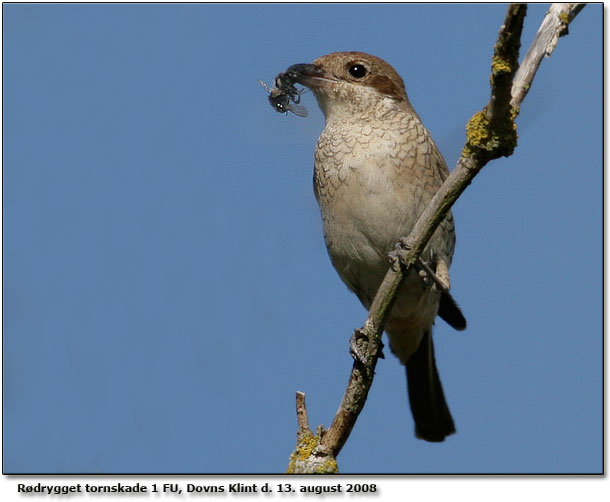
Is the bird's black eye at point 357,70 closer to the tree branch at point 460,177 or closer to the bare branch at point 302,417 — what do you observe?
the tree branch at point 460,177

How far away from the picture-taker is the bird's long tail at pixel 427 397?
22.7 ft

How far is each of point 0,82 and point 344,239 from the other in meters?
3.46

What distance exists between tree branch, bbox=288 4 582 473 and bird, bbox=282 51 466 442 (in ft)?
2.63

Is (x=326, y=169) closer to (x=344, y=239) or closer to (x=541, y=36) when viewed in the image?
(x=344, y=239)

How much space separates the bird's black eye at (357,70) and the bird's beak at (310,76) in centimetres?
14

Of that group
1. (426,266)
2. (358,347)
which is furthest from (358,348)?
(426,266)

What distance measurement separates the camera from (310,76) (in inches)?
233

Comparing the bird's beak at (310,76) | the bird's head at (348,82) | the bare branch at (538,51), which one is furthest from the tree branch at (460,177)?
the bird's beak at (310,76)

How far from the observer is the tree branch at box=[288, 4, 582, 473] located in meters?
3.63

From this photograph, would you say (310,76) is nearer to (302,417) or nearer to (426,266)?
(426,266)

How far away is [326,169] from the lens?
5766mm

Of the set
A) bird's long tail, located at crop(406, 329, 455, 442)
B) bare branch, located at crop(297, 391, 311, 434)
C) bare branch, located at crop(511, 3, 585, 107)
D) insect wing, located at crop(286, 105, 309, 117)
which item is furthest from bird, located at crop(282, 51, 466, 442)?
bare branch, located at crop(511, 3, 585, 107)

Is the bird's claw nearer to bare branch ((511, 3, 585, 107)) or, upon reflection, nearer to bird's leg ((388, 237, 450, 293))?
bird's leg ((388, 237, 450, 293))
